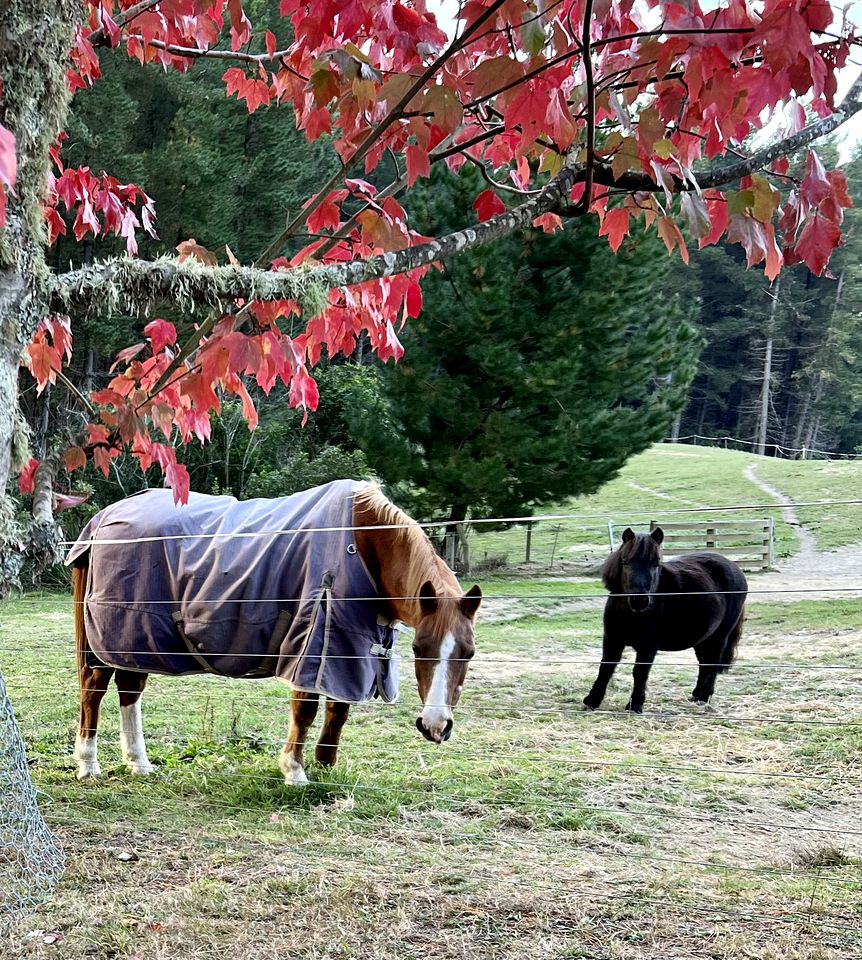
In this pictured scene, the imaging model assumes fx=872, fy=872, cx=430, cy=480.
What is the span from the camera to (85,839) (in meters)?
2.93

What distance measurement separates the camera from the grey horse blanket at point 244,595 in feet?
10.9

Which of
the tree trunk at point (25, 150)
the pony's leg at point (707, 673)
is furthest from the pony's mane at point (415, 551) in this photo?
the pony's leg at point (707, 673)

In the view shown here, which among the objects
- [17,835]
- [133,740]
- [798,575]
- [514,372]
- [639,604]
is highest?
[514,372]

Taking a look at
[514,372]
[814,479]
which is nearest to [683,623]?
[514,372]

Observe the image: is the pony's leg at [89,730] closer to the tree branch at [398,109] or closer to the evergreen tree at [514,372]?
the tree branch at [398,109]

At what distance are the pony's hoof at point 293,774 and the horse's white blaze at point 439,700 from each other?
676 mm

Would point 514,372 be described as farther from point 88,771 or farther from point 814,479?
point 814,479

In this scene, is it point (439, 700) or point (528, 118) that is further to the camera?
point (439, 700)

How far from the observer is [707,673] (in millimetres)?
4926

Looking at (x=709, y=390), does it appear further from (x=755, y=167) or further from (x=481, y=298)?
(x=755, y=167)

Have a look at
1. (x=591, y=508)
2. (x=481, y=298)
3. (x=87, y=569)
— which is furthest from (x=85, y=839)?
(x=591, y=508)

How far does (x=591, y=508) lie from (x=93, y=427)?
15.1 metres

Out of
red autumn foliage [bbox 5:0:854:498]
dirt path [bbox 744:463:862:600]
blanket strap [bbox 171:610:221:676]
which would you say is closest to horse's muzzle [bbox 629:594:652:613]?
dirt path [bbox 744:463:862:600]

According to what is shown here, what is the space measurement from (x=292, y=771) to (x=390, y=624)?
704 millimetres
